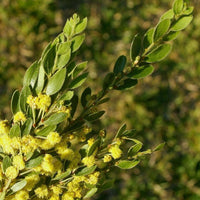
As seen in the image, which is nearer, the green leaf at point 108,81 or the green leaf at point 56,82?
the green leaf at point 56,82

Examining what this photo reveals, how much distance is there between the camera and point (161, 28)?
2.48ft

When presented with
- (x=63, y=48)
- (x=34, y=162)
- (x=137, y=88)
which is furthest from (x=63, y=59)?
(x=137, y=88)

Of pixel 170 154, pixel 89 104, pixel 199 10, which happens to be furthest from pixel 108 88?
pixel 199 10

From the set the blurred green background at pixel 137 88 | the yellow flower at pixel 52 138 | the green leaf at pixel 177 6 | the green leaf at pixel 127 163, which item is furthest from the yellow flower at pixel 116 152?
the blurred green background at pixel 137 88

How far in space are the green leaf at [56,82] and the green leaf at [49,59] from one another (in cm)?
3

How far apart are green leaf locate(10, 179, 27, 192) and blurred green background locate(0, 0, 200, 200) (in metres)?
1.38

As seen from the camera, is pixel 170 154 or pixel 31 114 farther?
pixel 170 154

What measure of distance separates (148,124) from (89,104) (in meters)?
1.67

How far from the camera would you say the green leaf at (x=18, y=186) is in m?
0.65

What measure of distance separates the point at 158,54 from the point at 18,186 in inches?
18.0

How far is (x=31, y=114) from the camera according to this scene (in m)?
0.75

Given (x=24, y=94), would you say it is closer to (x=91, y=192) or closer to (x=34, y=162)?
(x=34, y=162)

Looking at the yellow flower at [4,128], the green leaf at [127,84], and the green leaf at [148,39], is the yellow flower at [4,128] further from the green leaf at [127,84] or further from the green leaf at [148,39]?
the green leaf at [148,39]

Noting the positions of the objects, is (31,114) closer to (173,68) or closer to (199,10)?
(173,68)
